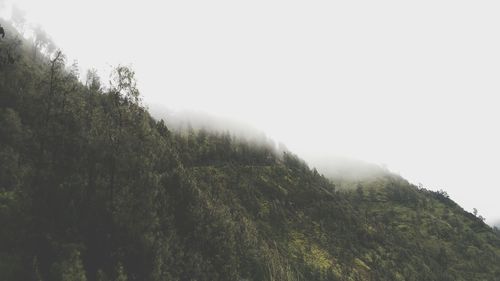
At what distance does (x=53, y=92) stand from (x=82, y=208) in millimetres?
20713

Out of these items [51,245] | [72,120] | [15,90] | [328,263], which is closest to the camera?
[51,245]

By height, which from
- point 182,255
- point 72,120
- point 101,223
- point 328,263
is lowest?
point 328,263

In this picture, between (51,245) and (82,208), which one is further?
(82,208)

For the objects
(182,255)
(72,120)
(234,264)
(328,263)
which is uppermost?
(72,120)

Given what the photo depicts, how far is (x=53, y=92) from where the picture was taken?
6159 cm

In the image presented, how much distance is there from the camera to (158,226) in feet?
176

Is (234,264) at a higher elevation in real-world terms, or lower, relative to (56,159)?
lower

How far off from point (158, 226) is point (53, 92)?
83.4ft

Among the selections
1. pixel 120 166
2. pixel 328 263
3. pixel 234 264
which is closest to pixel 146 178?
pixel 120 166

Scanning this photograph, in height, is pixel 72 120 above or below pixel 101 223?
above

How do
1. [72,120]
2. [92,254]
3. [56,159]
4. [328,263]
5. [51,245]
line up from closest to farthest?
[51,245] → [92,254] → [56,159] → [72,120] → [328,263]

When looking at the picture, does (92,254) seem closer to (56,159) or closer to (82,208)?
(82,208)

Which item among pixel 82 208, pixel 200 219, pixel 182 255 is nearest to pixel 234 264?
pixel 200 219

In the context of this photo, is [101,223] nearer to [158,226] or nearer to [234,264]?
[158,226]
